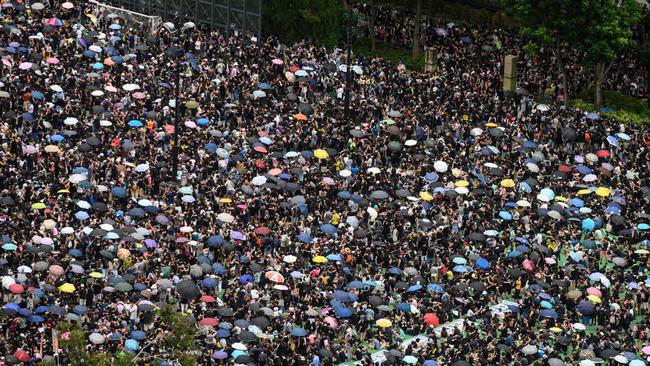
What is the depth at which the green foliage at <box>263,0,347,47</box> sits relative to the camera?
101688 mm

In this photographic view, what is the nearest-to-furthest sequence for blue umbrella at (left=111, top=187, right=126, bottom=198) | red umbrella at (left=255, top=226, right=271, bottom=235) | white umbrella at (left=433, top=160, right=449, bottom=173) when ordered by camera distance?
red umbrella at (left=255, top=226, right=271, bottom=235), blue umbrella at (left=111, top=187, right=126, bottom=198), white umbrella at (left=433, top=160, right=449, bottom=173)

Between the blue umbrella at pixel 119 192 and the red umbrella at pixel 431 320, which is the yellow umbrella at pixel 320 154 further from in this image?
the red umbrella at pixel 431 320

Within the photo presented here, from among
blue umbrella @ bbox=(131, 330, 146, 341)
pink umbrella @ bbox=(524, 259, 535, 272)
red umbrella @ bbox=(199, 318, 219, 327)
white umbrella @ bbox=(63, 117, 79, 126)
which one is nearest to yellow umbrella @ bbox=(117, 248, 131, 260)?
red umbrella @ bbox=(199, 318, 219, 327)

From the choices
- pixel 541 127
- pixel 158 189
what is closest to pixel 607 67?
pixel 541 127

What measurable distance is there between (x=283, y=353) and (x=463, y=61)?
30352 millimetres

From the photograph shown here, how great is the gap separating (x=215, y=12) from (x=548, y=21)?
15.8m

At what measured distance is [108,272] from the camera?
78.5 metres

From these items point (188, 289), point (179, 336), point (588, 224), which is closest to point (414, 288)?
point (188, 289)

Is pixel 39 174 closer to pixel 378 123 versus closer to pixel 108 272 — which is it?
pixel 108 272

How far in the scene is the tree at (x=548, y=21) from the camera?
9597 centimetres

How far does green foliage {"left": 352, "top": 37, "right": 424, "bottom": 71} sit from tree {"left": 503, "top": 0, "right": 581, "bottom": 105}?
6.19 m

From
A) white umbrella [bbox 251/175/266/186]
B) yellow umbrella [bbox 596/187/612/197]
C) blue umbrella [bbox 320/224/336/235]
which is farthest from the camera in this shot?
yellow umbrella [bbox 596/187/612/197]

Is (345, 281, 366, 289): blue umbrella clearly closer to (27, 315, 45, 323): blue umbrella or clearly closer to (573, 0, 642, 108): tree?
(27, 315, 45, 323): blue umbrella

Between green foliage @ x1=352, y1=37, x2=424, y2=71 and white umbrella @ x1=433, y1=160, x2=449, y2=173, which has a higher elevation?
white umbrella @ x1=433, y1=160, x2=449, y2=173
